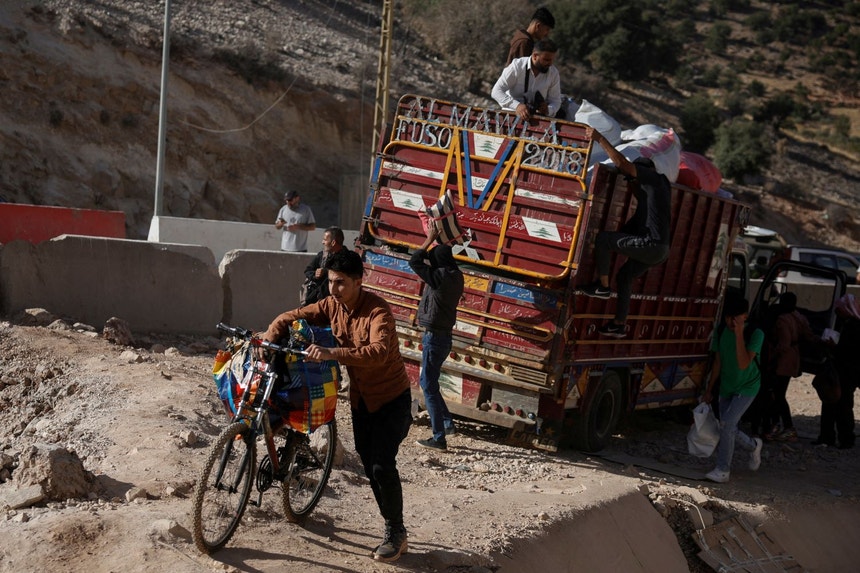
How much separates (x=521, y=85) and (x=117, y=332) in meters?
4.77

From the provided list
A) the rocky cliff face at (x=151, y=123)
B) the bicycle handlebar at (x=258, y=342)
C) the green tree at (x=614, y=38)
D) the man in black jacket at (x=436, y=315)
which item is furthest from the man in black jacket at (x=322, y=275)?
the green tree at (x=614, y=38)

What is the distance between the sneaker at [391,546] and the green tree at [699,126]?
45.0 m

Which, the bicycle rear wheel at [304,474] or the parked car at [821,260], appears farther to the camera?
the parked car at [821,260]

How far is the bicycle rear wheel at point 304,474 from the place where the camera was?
561 centimetres

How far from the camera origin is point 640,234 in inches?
358

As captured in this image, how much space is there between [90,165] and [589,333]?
834 inches

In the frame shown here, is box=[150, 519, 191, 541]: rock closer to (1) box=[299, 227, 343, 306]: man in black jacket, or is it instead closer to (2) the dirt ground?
(2) the dirt ground

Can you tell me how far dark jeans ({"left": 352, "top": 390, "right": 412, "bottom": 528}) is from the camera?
17.5 feet

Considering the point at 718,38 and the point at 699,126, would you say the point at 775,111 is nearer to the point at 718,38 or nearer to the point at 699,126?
the point at 699,126

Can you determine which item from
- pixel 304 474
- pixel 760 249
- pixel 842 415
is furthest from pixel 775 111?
pixel 304 474

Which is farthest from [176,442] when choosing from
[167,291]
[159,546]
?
[167,291]

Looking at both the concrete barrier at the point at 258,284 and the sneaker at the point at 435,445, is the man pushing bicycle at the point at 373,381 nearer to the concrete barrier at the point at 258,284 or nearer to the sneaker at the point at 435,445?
the sneaker at the point at 435,445

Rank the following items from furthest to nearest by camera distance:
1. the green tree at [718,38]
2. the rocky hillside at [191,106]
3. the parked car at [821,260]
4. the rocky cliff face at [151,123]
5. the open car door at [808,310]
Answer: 1. the green tree at [718,38]
2. the rocky hillside at [191,106]
3. the rocky cliff face at [151,123]
4. the parked car at [821,260]
5. the open car door at [808,310]

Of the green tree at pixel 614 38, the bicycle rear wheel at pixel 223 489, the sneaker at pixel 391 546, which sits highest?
the green tree at pixel 614 38
